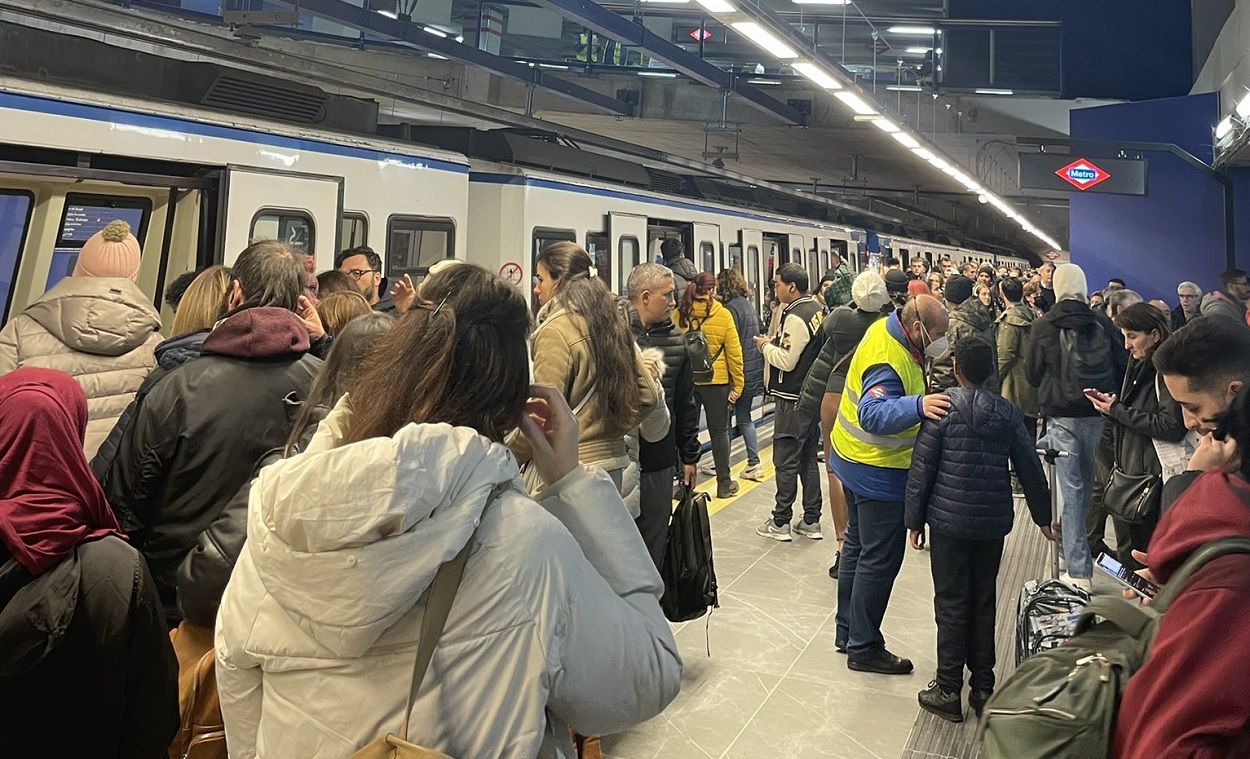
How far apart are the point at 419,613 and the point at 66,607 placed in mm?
1076

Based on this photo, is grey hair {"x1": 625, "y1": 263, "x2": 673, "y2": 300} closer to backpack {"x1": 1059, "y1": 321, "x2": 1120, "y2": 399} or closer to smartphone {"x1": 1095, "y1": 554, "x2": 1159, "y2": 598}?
backpack {"x1": 1059, "y1": 321, "x2": 1120, "y2": 399}

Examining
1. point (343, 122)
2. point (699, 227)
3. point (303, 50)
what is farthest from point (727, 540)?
point (303, 50)

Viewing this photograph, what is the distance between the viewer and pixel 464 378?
157 centimetres

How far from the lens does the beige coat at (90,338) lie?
3.57 m

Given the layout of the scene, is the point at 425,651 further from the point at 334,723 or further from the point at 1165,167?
the point at 1165,167

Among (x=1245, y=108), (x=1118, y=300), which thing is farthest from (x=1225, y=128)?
(x=1118, y=300)

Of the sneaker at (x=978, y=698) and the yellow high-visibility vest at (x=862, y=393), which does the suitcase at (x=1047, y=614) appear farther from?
the yellow high-visibility vest at (x=862, y=393)

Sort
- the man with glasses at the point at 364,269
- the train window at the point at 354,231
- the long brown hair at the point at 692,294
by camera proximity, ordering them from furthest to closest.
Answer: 1. the long brown hair at the point at 692,294
2. the train window at the point at 354,231
3. the man with glasses at the point at 364,269

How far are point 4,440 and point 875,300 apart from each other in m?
4.97

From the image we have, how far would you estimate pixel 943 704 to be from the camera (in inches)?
169

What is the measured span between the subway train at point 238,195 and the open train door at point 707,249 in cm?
206

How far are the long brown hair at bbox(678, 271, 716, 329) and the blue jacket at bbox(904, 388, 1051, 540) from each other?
3621mm

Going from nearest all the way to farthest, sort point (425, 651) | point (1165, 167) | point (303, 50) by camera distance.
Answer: point (425, 651)
point (1165, 167)
point (303, 50)

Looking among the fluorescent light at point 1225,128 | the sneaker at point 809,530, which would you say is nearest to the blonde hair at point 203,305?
the sneaker at point 809,530
